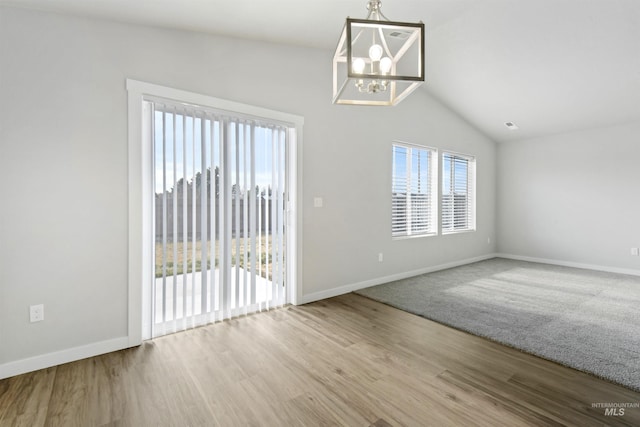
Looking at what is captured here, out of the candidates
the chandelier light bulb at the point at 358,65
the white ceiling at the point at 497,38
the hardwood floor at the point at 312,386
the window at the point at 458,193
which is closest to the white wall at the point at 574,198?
the white ceiling at the point at 497,38

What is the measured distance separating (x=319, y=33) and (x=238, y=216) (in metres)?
2.18

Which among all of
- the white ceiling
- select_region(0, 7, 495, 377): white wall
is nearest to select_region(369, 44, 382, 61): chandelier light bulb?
the white ceiling

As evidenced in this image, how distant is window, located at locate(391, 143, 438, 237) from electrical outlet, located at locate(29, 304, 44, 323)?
4055 mm

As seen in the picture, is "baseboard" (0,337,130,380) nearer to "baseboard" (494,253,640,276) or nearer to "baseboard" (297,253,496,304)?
"baseboard" (297,253,496,304)

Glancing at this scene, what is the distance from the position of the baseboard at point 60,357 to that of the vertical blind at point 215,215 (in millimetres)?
309

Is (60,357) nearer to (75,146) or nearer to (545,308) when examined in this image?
(75,146)

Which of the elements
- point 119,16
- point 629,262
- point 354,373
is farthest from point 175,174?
point 629,262

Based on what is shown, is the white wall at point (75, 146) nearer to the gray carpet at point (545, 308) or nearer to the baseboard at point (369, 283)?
the baseboard at point (369, 283)

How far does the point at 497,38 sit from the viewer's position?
3.71 metres

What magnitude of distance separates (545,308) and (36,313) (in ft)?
15.9

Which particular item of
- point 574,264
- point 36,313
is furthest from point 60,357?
point 574,264

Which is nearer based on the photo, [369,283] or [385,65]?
[385,65]

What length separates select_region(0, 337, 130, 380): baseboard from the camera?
2.12 metres

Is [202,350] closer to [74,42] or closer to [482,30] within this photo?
[74,42]
